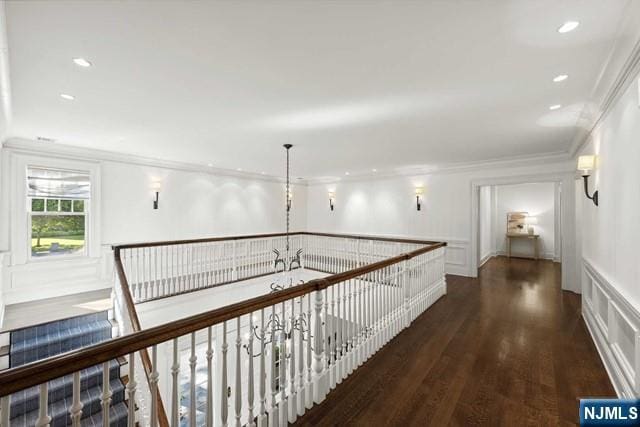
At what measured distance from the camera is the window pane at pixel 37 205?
479 cm

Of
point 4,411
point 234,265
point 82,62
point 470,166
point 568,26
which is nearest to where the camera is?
point 4,411

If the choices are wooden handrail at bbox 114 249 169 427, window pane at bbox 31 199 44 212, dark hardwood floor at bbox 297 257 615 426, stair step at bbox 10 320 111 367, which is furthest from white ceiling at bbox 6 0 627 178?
stair step at bbox 10 320 111 367

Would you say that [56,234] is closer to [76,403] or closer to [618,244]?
[76,403]

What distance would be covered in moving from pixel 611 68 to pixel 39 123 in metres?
6.42

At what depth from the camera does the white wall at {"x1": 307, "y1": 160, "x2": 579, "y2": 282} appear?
5551 mm

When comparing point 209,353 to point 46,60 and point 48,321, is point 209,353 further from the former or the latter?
point 48,321

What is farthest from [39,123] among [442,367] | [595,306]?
[595,306]

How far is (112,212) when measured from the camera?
5531mm

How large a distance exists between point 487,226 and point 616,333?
708 cm

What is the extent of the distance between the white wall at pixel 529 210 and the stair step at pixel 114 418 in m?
10.6

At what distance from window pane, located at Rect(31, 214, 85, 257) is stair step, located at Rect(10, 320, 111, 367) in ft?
6.53

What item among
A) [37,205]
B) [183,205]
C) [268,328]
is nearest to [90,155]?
[37,205]

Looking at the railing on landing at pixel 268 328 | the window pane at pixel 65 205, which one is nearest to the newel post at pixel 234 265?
the railing on landing at pixel 268 328

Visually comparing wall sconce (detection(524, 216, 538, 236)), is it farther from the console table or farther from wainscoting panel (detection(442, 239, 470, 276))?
wainscoting panel (detection(442, 239, 470, 276))
